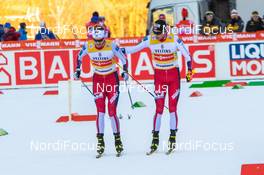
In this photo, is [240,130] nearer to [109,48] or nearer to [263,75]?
[109,48]

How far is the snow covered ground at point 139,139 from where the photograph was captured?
11648mm

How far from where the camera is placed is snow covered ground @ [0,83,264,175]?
38.2 ft

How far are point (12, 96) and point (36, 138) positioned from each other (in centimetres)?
907

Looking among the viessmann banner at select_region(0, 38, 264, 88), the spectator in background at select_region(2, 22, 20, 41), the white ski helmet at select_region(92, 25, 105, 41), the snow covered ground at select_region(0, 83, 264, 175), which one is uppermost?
the spectator in background at select_region(2, 22, 20, 41)

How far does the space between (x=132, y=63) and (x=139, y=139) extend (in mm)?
11763

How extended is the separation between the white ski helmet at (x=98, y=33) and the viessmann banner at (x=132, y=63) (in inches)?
489

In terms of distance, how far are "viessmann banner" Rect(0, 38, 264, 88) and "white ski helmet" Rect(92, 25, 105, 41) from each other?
12423mm

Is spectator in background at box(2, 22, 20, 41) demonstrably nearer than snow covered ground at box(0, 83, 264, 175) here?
No

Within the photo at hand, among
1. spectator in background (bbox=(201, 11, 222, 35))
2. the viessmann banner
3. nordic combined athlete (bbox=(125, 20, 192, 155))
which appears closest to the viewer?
nordic combined athlete (bbox=(125, 20, 192, 155))

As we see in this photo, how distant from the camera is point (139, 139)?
1438 centimetres

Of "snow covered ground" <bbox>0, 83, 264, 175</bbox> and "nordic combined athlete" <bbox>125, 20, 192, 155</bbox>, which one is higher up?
"nordic combined athlete" <bbox>125, 20, 192, 155</bbox>

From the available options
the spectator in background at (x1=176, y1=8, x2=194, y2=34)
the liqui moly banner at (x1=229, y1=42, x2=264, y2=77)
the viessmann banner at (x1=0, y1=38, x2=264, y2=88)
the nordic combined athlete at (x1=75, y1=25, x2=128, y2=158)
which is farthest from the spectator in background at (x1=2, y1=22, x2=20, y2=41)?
the nordic combined athlete at (x1=75, y1=25, x2=128, y2=158)

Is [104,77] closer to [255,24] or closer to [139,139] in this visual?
[139,139]

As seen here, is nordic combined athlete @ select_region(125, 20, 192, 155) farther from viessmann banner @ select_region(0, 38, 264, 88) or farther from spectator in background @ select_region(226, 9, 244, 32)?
spectator in background @ select_region(226, 9, 244, 32)
